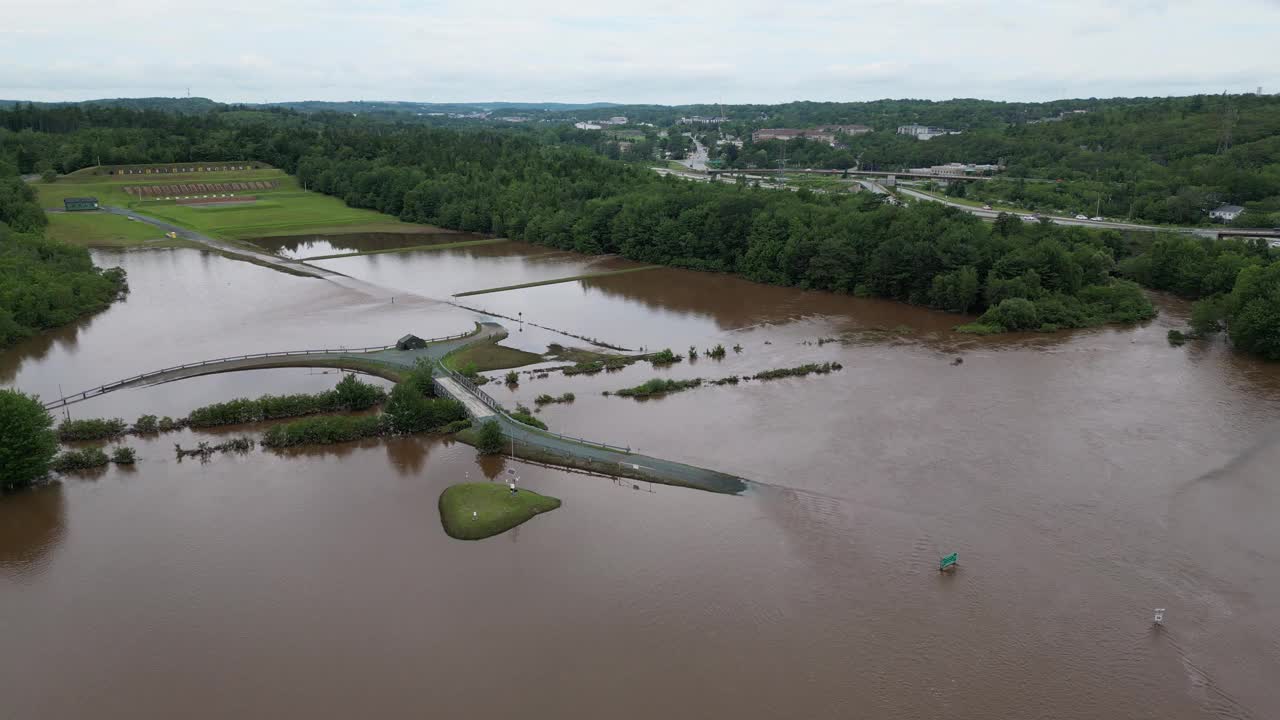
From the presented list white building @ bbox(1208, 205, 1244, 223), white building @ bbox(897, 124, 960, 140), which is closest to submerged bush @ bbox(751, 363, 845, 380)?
white building @ bbox(1208, 205, 1244, 223)

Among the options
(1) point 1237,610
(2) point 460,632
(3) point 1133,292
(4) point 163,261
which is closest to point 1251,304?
(3) point 1133,292

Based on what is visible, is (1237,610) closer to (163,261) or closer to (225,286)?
(225,286)

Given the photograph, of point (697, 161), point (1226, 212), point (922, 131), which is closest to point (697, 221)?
point (1226, 212)

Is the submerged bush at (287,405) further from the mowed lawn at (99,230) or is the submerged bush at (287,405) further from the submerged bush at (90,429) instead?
the mowed lawn at (99,230)

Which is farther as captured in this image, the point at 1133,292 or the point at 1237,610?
the point at 1133,292

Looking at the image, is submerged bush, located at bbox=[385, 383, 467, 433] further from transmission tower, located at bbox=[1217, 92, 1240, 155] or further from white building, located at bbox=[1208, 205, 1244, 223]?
transmission tower, located at bbox=[1217, 92, 1240, 155]

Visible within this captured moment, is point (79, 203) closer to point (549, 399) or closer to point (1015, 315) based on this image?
point (549, 399)
